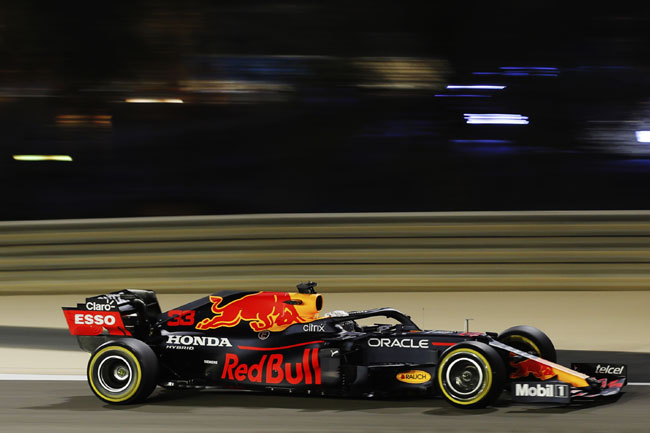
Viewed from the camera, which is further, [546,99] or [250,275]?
[546,99]

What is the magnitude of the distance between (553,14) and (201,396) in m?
10.5

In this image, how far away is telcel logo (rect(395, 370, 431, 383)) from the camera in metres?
6.57

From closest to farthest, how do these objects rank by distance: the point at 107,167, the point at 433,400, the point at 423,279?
the point at 433,400
the point at 423,279
the point at 107,167

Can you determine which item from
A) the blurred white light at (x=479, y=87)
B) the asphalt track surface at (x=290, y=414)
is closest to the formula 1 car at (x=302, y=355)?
the asphalt track surface at (x=290, y=414)

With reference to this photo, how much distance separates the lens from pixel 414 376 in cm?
660

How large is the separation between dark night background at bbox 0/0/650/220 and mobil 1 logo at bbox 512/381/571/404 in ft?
22.2

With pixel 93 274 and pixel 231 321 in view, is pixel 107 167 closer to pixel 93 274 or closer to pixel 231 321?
pixel 93 274

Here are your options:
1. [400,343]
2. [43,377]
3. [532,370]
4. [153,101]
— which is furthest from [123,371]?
[153,101]

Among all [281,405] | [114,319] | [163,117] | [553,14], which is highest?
[553,14]

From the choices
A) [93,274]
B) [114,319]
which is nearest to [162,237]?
[93,274]

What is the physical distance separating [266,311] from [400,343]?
3.43 ft

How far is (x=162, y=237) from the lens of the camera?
1221 cm

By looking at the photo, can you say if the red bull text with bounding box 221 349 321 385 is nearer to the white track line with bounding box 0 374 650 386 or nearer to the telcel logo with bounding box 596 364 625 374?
the white track line with bounding box 0 374 650 386

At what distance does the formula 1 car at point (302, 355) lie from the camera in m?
6.31
